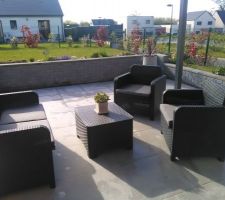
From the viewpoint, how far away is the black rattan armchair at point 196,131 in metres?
2.41

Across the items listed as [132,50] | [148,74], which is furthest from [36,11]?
[148,74]

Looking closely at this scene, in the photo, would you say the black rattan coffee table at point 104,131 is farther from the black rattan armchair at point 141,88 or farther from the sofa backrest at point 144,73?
the sofa backrest at point 144,73

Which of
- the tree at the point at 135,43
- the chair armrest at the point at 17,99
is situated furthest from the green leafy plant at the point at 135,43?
the chair armrest at the point at 17,99

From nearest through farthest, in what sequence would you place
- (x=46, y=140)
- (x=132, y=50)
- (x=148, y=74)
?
(x=46, y=140), (x=148, y=74), (x=132, y=50)

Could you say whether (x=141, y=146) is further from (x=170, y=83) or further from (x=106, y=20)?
(x=106, y=20)

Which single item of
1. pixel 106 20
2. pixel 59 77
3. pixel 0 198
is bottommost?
pixel 0 198

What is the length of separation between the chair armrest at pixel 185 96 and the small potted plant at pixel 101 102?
864mm

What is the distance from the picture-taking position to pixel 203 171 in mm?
2488

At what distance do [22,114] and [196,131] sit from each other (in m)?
2.09

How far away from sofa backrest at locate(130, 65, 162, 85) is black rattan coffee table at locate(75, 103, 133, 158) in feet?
5.26

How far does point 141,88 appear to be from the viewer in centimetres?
413

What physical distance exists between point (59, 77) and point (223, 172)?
177 inches

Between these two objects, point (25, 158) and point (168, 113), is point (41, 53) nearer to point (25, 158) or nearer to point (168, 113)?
point (168, 113)

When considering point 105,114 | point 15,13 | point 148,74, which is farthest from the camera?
point 15,13
